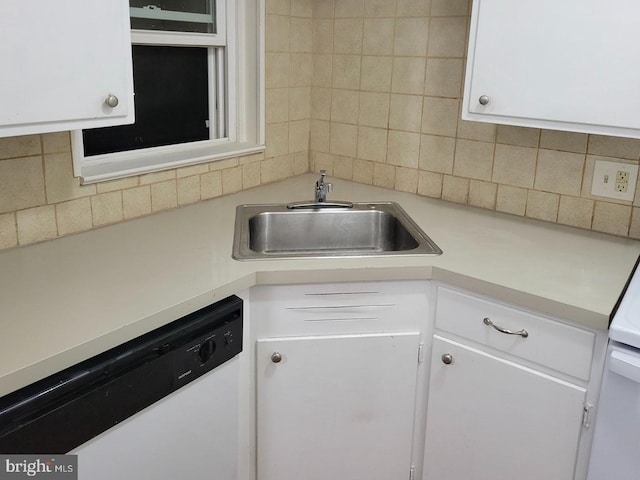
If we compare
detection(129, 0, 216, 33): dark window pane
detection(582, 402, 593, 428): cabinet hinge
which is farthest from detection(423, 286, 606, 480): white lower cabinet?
detection(129, 0, 216, 33): dark window pane

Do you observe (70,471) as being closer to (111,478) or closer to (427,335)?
(111,478)

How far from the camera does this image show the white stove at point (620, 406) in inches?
50.4

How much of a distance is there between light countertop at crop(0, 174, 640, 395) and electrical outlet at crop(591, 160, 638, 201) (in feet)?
0.44

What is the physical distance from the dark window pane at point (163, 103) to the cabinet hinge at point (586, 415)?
150cm

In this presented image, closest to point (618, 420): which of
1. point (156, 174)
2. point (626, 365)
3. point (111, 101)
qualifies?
point (626, 365)

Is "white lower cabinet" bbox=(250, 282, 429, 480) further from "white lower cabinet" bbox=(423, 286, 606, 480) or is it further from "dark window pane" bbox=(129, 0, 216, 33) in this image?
"dark window pane" bbox=(129, 0, 216, 33)

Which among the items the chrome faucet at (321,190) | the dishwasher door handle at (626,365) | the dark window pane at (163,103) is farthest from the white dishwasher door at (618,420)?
the dark window pane at (163,103)

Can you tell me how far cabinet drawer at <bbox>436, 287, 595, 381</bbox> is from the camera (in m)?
1.43

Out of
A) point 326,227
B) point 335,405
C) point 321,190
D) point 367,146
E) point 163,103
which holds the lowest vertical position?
point 335,405

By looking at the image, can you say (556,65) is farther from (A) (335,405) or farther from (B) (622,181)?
(A) (335,405)

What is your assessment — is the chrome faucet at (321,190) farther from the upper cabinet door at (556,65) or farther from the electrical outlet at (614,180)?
the electrical outlet at (614,180)

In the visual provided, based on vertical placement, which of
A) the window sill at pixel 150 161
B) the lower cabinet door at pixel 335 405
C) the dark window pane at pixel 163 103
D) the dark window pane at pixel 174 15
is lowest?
the lower cabinet door at pixel 335 405

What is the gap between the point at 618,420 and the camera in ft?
4.37

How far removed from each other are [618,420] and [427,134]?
1211mm
